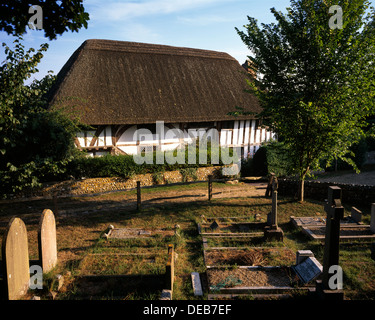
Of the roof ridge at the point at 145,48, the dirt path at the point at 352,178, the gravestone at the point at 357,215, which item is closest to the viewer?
the gravestone at the point at 357,215

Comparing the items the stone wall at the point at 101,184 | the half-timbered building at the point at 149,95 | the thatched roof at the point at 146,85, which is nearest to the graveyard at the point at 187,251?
the stone wall at the point at 101,184

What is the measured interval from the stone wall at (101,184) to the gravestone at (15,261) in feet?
22.2

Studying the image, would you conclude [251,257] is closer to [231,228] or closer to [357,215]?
[231,228]

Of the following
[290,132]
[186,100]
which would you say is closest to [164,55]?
[186,100]

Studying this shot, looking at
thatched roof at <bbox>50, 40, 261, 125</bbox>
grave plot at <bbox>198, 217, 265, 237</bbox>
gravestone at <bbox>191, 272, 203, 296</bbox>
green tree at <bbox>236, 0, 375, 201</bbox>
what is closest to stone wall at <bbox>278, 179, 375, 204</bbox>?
green tree at <bbox>236, 0, 375, 201</bbox>

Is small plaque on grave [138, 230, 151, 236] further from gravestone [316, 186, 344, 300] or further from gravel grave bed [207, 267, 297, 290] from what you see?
gravestone [316, 186, 344, 300]

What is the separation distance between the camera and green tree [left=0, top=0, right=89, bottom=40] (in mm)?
5539

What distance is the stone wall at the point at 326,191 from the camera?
10327 mm

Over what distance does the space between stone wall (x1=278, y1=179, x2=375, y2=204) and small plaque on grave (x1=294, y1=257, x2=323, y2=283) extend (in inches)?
240

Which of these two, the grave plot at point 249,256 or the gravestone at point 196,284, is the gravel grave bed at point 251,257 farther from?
the gravestone at point 196,284

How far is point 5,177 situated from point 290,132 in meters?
8.82

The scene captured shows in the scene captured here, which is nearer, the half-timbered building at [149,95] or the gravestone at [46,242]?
the gravestone at [46,242]

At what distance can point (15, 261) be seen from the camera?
Result: 4.98 m

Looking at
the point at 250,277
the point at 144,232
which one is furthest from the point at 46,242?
the point at 250,277
